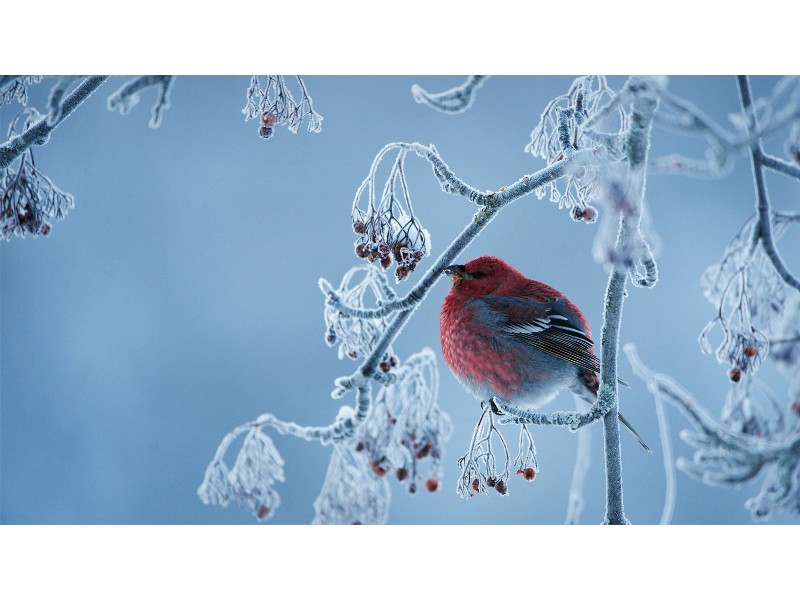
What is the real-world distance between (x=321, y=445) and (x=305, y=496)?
0.17m

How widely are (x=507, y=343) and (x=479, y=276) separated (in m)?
0.20

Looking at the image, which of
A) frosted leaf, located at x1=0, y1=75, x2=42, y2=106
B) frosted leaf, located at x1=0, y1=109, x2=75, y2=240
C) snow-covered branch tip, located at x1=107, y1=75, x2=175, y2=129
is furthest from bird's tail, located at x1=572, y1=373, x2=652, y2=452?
frosted leaf, located at x1=0, y1=75, x2=42, y2=106

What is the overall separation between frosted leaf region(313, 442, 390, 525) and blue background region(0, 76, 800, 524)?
105 mm

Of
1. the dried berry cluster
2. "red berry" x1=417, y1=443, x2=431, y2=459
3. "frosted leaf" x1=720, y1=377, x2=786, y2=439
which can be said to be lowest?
"red berry" x1=417, y1=443, x2=431, y2=459

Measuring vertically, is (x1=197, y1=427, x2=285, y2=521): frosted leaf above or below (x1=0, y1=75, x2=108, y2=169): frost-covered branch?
below

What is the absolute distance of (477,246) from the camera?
192 centimetres

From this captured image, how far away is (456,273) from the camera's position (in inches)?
73.6

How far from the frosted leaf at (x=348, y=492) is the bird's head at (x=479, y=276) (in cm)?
53

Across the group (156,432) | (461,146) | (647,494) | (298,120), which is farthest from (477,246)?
(156,432)

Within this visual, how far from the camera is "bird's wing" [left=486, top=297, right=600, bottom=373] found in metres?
1.86

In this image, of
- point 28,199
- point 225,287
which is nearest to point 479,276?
point 225,287

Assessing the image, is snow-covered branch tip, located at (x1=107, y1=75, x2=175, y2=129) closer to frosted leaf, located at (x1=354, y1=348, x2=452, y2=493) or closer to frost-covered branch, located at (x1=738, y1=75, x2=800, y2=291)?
frosted leaf, located at (x1=354, y1=348, x2=452, y2=493)

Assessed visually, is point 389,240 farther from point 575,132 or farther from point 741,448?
point 741,448
